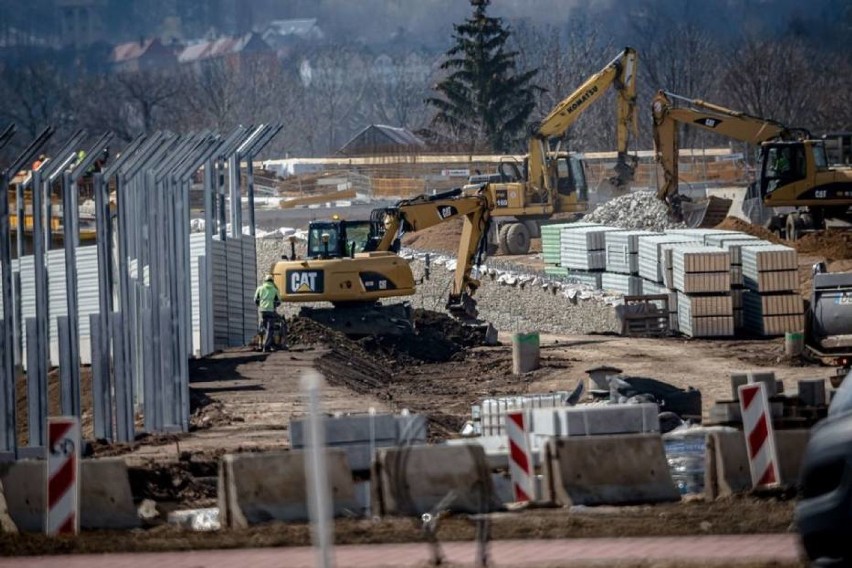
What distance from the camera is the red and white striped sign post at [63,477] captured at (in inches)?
496

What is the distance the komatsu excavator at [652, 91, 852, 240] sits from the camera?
44562 mm

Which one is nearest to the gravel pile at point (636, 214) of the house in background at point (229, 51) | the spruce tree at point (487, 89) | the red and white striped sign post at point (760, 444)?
the red and white striped sign post at point (760, 444)

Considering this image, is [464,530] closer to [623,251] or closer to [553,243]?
[623,251]

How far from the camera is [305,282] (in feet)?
107

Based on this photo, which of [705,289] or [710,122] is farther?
[710,122]

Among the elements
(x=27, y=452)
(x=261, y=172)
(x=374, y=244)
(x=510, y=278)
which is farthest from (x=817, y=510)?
(x=261, y=172)

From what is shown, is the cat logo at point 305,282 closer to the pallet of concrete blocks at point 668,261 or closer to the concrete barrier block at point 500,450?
the pallet of concrete blocks at point 668,261

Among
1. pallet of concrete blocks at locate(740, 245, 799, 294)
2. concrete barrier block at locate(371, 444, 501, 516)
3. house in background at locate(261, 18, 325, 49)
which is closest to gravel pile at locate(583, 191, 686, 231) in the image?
pallet of concrete blocks at locate(740, 245, 799, 294)

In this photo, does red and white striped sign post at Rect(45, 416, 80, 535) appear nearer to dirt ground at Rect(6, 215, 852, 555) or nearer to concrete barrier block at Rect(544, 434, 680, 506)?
dirt ground at Rect(6, 215, 852, 555)

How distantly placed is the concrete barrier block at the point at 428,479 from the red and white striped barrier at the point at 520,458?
400 mm

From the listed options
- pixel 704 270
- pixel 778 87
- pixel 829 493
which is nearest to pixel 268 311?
pixel 704 270

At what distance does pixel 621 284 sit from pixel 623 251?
918 mm

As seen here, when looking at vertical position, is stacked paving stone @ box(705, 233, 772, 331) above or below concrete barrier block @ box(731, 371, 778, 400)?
above

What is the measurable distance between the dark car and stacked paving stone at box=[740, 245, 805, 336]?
24.8 m
